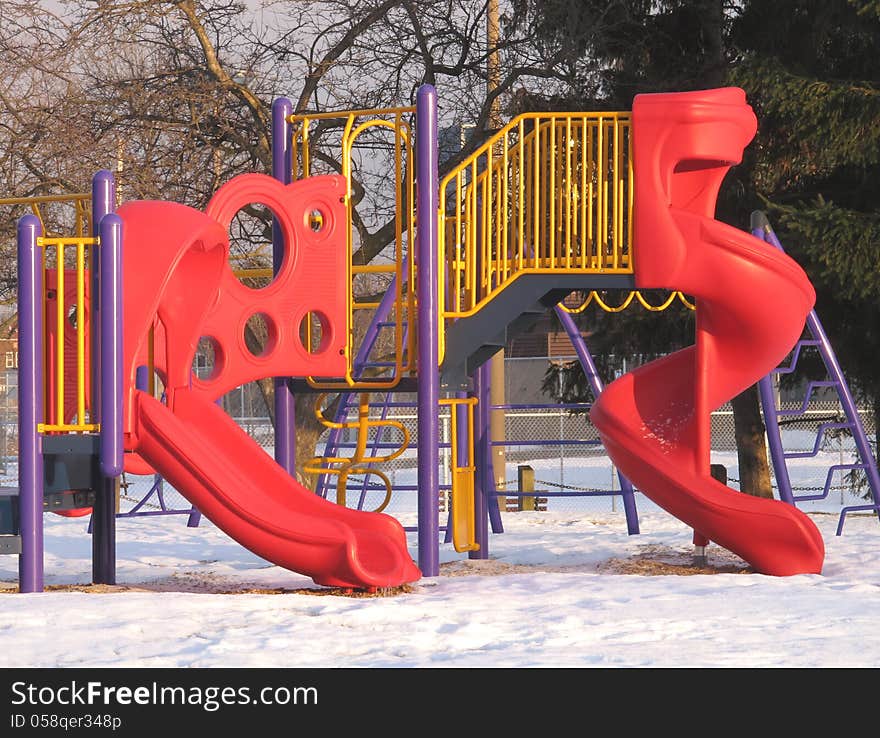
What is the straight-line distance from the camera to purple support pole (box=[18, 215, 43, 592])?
27.6ft

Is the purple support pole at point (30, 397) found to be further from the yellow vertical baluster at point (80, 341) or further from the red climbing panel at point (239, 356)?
the red climbing panel at point (239, 356)

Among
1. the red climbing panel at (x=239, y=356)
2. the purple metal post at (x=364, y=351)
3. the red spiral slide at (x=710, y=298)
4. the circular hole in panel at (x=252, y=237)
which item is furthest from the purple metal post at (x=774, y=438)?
the circular hole in panel at (x=252, y=237)

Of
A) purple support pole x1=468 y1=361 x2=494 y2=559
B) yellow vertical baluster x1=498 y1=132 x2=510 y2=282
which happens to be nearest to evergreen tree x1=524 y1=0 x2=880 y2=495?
purple support pole x1=468 y1=361 x2=494 y2=559

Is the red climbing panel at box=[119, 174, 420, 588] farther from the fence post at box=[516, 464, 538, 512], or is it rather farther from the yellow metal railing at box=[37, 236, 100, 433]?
the fence post at box=[516, 464, 538, 512]

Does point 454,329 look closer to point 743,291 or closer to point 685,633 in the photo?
point 743,291

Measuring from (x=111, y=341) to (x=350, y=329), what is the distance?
1.85 meters

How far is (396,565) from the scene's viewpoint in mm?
8344

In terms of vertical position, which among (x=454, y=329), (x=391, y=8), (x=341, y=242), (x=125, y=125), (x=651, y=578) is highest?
(x=391, y=8)

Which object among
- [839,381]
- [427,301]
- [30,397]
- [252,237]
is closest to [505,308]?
[427,301]

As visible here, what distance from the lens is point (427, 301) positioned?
29.9ft

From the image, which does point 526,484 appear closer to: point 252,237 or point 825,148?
point 252,237

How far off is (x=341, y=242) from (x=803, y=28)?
8.80m
